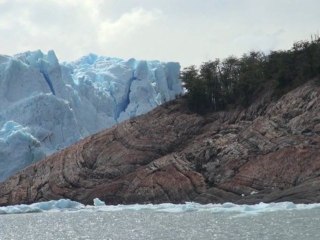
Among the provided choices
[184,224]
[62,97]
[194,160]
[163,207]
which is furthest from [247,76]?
[62,97]

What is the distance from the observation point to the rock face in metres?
36.2

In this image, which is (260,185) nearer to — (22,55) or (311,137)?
(311,137)

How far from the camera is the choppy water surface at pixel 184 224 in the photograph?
68.4ft

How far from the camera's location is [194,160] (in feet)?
143

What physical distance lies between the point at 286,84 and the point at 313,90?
174 inches

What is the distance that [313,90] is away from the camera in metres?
41.7

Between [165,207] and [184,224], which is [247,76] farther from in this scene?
[184,224]

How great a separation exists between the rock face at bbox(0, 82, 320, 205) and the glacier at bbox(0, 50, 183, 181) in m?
10.1

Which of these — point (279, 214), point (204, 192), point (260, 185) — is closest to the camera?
point (279, 214)

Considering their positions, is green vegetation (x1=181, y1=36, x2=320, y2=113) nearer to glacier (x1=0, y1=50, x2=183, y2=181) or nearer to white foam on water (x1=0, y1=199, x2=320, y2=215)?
glacier (x1=0, y1=50, x2=183, y2=181)

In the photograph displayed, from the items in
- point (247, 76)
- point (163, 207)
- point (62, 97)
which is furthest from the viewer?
point (62, 97)

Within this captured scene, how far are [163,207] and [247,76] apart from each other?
16.9 metres

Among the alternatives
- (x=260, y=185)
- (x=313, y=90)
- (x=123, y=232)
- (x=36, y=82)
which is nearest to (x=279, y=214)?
(x=123, y=232)

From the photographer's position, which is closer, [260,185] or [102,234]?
[102,234]
